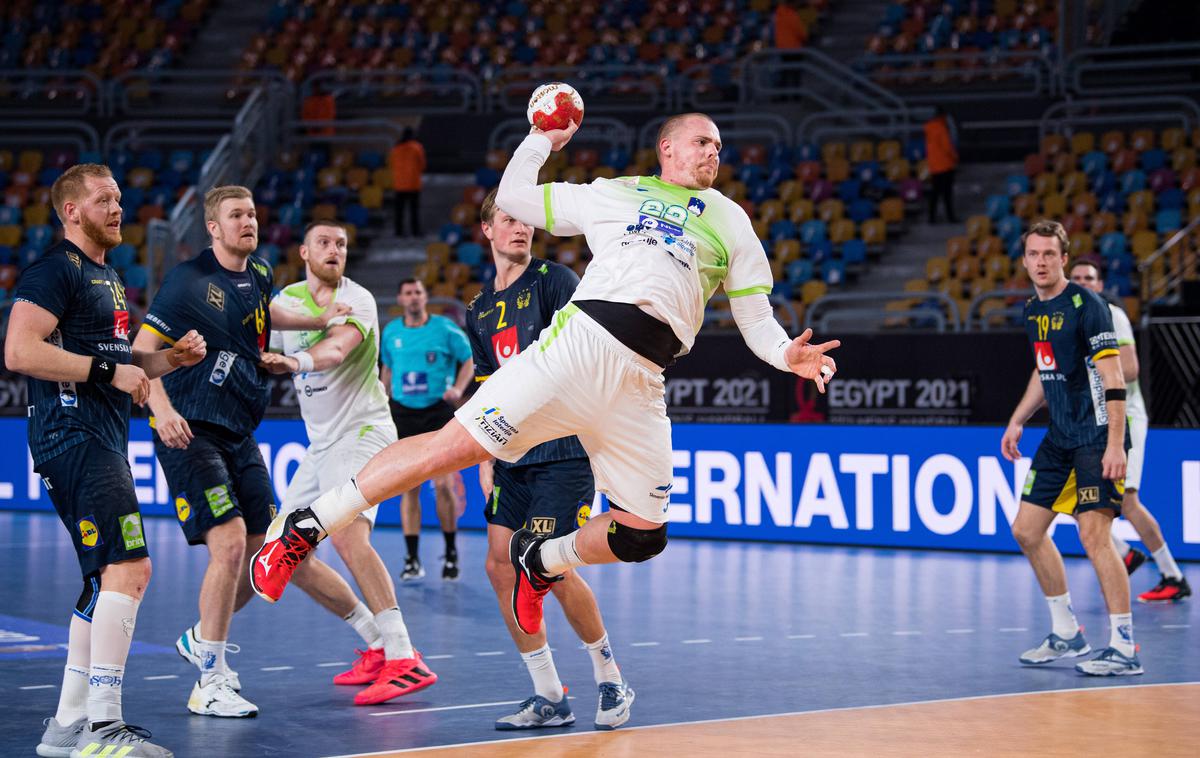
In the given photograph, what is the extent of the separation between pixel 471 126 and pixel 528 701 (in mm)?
19341

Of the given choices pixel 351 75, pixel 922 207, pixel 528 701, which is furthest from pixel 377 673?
pixel 351 75

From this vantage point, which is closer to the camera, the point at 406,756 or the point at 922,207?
the point at 406,756

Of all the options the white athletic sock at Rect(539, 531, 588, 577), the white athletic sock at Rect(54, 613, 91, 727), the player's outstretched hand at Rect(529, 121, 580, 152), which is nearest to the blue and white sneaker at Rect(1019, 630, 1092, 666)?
the white athletic sock at Rect(539, 531, 588, 577)

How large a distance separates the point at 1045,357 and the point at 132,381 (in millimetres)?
5040

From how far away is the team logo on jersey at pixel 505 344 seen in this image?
7.04 m

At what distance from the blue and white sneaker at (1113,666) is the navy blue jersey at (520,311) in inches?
128

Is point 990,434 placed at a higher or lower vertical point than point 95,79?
lower

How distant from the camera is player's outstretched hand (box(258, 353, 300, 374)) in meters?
7.16

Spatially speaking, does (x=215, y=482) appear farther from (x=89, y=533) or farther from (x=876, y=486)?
(x=876, y=486)

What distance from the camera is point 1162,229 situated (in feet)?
62.8

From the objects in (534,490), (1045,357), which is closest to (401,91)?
(1045,357)

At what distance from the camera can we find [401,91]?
2666 centimetres

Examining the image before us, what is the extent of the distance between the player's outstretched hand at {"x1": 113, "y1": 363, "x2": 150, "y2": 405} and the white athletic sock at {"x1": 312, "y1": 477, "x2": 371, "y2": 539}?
825mm

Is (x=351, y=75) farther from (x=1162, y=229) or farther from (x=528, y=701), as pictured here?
(x=528, y=701)
